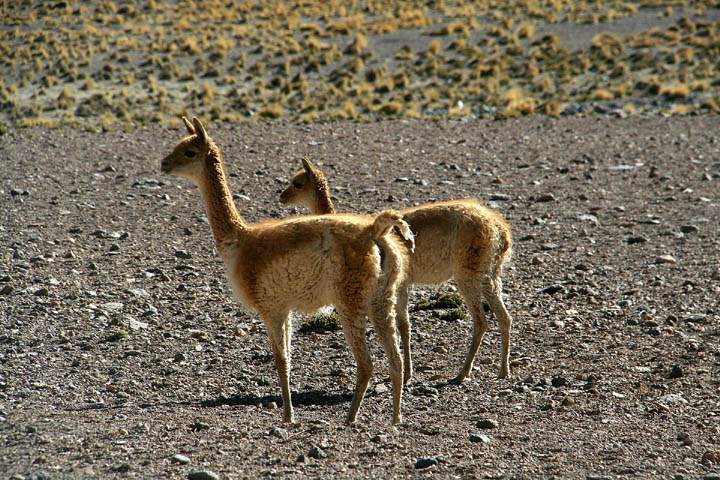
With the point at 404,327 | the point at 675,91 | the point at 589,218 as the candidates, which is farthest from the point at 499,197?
the point at 675,91

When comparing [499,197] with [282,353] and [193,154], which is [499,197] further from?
[282,353]

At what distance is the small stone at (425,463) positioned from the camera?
657cm

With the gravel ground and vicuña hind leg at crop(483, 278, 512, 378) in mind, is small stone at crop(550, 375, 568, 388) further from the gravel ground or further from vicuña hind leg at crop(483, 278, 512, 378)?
vicuña hind leg at crop(483, 278, 512, 378)

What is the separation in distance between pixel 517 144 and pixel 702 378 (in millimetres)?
12600

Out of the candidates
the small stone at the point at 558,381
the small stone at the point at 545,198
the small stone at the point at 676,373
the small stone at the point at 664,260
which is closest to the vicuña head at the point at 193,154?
the small stone at the point at 558,381

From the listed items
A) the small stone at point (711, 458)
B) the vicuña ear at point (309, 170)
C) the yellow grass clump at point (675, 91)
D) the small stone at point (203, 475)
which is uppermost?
the vicuña ear at point (309, 170)

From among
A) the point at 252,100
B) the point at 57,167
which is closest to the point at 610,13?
the point at 252,100

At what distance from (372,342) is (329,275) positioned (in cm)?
257

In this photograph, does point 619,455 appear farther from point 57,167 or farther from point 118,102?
point 118,102

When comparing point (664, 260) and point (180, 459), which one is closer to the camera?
point (180, 459)

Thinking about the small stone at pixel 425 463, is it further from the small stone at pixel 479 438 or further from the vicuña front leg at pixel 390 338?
the vicuña front leg at pixel 390 338

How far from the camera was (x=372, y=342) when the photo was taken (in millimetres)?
9789

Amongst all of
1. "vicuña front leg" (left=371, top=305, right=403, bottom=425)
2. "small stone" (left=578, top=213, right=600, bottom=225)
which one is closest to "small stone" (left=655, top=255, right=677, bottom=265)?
"small stone" (left=578, top=213, right=600, bottom=225)

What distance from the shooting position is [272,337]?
7.64m
